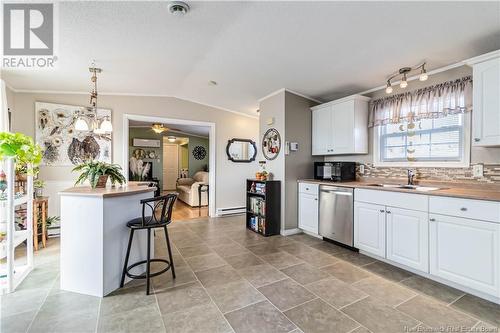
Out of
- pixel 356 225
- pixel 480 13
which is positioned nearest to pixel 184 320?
pixel 356 225

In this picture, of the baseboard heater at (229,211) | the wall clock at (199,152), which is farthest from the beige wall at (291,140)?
the wall clock at (199,152)

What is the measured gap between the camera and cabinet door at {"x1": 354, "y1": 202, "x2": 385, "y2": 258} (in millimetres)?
2703

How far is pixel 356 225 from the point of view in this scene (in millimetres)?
3002

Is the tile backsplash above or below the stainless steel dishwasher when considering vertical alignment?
above

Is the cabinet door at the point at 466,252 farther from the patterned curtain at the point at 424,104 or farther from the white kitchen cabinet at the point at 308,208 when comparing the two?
the white kitchen cabinet at the point at 308,208

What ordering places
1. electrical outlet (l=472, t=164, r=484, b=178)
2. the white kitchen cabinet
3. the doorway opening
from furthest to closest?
the doorway opening, the white kitchen cabinet, electrical outlet (l=472, t=164, r=484, b=178)

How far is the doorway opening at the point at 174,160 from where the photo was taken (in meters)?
6.35

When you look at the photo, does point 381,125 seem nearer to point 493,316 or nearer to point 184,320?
point 493,316

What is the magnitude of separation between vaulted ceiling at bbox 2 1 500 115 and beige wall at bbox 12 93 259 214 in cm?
32

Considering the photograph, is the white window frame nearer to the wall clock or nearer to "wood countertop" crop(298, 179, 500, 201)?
"wood countertop" crop(298, 179, 500, 201)

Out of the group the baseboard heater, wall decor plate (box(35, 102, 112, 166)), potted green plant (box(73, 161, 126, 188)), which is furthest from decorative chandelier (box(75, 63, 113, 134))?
the baseboard heater

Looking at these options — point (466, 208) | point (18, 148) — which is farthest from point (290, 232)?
point (18, 148)

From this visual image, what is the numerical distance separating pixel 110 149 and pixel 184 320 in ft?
11.4
